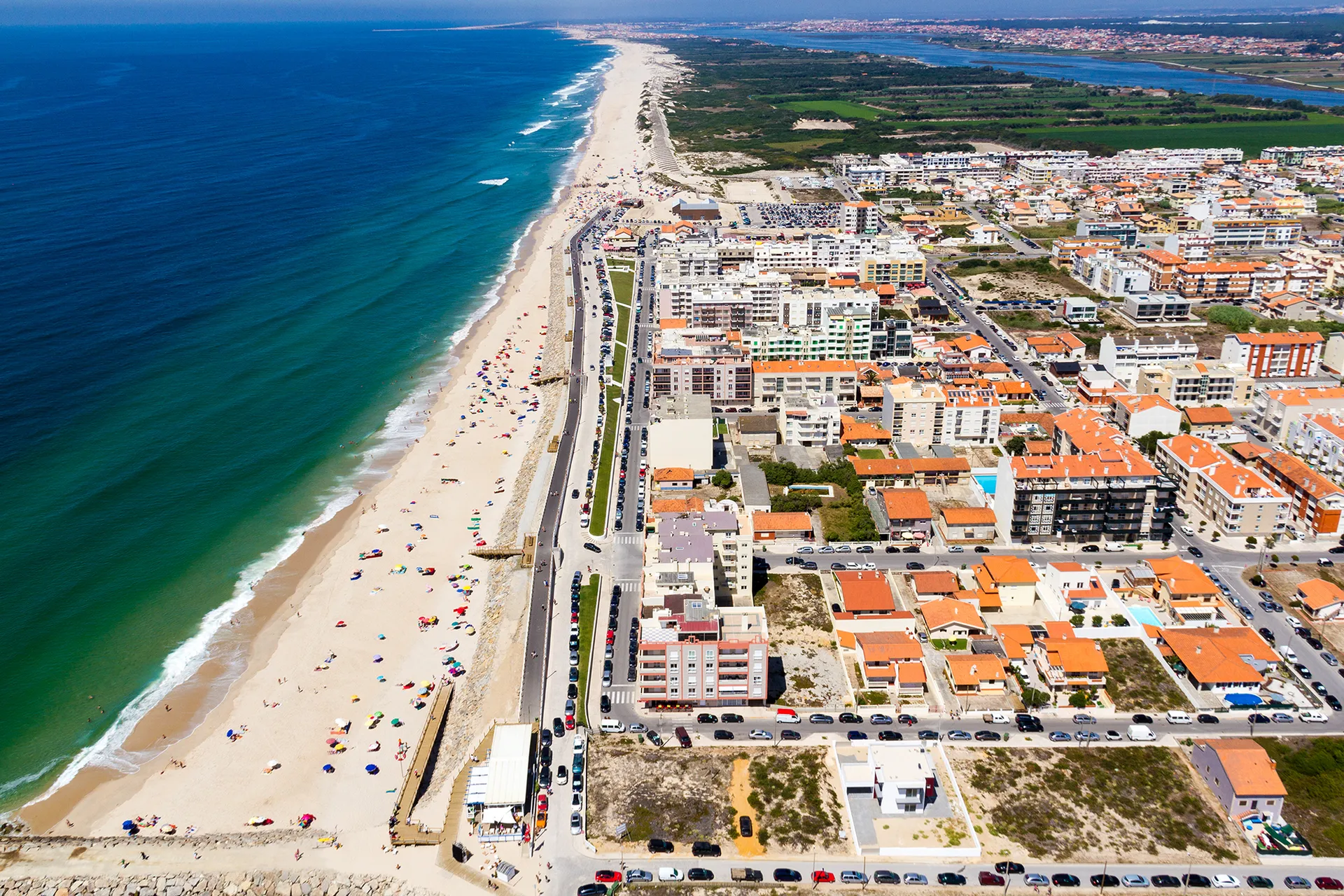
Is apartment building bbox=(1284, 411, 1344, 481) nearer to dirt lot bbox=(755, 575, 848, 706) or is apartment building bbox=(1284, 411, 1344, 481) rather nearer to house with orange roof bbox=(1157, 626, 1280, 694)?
house with orange roof bbox=(1157, 626, 1280, 694)

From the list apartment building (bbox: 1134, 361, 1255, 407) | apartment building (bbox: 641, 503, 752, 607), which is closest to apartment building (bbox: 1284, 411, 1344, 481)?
apartment building (bbox: 1134, 361, 1255, 407)

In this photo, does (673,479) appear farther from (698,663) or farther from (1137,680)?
(1137,680)

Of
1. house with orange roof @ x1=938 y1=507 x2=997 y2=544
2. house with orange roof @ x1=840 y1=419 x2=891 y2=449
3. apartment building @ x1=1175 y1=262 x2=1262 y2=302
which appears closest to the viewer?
house with orange roof @ x1=938 y1=507 x2=997 y2=544

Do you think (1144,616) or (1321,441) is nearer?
(1144,616)

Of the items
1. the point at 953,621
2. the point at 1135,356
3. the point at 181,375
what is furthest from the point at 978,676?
the point at 181,375

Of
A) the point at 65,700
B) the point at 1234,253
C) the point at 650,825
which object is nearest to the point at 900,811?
the point at 650,825

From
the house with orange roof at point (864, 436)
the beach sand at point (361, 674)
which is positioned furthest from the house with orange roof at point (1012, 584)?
the beach sand at point (361, 674)

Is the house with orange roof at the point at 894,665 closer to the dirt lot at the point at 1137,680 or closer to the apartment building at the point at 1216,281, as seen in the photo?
the dirt lot at the point at 1137,680
